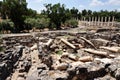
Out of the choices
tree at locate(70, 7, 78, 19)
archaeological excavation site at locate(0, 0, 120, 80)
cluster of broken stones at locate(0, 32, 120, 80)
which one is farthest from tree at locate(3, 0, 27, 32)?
tree at locate(70, 7, 78, 19)

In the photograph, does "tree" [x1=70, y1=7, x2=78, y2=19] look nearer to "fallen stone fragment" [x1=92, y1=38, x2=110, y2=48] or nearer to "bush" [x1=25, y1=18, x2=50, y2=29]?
"bush" [x1=25, y1=18, x2=50, y2=29]

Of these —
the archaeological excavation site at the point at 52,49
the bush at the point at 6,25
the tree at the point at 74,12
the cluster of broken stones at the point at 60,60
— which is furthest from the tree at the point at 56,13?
the tree at the point at 74,12

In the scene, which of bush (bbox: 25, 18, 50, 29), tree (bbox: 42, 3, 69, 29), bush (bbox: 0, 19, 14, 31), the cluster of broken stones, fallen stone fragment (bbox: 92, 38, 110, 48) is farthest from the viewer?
tree (bbox: 42, 3, 69, 29)

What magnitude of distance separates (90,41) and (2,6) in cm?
1706

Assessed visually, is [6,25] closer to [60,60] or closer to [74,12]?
[60,60]

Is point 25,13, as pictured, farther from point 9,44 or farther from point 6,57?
point 6,57

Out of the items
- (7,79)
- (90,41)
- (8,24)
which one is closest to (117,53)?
(90,41)

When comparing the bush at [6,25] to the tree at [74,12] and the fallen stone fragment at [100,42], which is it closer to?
the fallen stone fragment at [100,42]

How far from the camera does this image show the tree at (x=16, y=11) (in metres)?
33.6

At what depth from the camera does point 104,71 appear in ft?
33.9

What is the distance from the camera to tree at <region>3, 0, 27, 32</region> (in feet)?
110

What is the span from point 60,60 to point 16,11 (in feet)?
62.9

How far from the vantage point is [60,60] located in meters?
17.3

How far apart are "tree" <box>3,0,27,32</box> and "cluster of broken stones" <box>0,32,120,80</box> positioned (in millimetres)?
9666
